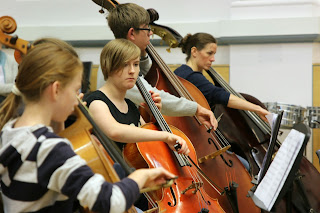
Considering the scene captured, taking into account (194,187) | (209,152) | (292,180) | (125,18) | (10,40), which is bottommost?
(209,152)

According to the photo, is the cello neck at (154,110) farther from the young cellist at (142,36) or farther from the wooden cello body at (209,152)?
the wooden cello body at (209,152)

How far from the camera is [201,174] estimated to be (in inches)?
74.2

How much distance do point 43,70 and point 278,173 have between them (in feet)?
2.64

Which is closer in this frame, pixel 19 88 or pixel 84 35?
pixel 19 88

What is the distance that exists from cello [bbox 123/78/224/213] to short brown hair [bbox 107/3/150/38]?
0.45 meters

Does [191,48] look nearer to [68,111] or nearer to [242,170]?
[242,170]

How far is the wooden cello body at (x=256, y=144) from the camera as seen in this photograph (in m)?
2.06

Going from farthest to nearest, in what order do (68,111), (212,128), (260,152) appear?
(260,152)
(212,128)
(68,111)

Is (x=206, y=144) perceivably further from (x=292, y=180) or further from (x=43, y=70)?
(x=43, y=70)

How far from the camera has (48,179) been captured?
39.9 inches

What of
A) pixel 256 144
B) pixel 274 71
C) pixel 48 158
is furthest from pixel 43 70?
pixel 274 71

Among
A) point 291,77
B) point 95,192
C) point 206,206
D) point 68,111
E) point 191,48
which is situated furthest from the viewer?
point 291,77

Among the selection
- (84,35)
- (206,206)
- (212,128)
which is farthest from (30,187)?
(84,35)

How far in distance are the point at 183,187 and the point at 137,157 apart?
216 mm
